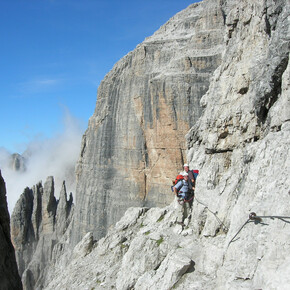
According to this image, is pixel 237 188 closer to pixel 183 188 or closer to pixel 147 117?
pixel 183 188

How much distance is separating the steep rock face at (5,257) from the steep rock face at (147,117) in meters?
16.3

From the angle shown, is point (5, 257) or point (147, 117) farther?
point (147, 117)

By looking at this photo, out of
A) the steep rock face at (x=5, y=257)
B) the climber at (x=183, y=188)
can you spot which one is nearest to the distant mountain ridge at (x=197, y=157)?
the climber at (x=183, y=188)

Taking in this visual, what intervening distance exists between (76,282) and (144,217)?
5.31 meters

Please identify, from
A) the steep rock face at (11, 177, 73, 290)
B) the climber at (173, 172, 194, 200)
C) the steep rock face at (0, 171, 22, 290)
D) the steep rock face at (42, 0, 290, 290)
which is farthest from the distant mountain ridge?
the steep rock face at (11, 177, 73, 290)

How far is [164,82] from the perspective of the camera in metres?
25.0

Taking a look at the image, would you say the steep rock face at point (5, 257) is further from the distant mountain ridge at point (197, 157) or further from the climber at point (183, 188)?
the climber at point (183, 188)

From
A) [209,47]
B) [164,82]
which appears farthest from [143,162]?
[209,47]

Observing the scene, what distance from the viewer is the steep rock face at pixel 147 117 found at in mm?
24609

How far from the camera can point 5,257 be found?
8.88m

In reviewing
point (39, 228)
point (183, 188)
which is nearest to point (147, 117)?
point (183, 188)

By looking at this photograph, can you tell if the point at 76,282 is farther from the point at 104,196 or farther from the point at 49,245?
the point at 49,245

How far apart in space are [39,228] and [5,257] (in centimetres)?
3504

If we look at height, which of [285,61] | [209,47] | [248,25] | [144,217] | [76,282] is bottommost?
[76,282]
